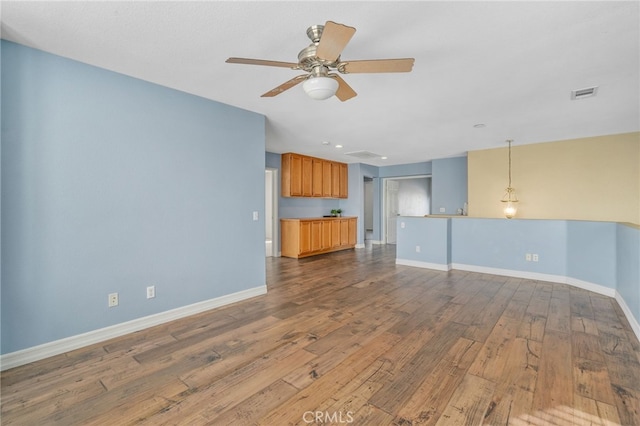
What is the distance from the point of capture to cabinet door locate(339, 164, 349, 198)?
7855 millimetres

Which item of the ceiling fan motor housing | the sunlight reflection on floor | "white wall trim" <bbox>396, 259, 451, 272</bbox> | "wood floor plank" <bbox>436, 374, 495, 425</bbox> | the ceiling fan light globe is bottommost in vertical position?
the sunlight reflection on floor

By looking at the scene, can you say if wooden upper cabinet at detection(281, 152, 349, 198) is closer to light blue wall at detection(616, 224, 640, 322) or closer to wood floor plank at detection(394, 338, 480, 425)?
wood floor plank at detection(394, 338, 480, 425)

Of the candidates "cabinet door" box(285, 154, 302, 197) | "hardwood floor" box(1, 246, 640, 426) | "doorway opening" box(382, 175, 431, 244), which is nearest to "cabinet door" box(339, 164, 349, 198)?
"doorway opening" box(382, 175, 431, 244)

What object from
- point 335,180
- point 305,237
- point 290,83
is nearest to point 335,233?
point 305,237

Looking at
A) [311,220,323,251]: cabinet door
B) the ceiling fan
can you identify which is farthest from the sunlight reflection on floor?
[311,220,323,251]: cabinet door

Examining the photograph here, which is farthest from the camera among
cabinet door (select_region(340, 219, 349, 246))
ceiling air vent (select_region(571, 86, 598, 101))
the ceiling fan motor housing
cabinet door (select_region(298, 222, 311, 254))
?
cabinet door (select_region(340, 219, 349, 246))

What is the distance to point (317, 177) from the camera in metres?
7.10

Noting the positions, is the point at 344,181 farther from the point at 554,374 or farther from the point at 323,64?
the point at 554,374

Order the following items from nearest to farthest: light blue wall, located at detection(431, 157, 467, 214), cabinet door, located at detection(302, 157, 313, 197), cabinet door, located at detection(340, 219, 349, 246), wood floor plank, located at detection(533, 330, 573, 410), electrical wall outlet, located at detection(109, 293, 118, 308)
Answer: wood floor plank, located at detection(533, 330, 573, 410), electrical wall outlet, located at detection(109, 293, 118, 308), light blue wall, located at detection(431, 157, 467, 214), cabinet door, located at detection(302, 157, 313, 197), cabinet door, located at detection(340, 219, 349, 246)

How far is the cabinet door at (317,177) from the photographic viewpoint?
23.0ft

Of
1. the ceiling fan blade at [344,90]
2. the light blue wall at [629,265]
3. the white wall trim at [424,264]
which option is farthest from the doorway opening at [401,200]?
the ceiling fan blade at [344,90]

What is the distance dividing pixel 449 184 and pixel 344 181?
107 inches

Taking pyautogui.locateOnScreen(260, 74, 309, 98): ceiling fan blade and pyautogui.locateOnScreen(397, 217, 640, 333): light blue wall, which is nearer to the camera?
pyautogui.locateOnScreen(260, 74, 309, 98): ceiling fan blade

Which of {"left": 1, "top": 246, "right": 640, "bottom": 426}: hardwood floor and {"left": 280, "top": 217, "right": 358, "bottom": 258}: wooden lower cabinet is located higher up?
{"left": 280, "top": 217, "right": 358, "bottom": 258}: wooden lower cabinet
